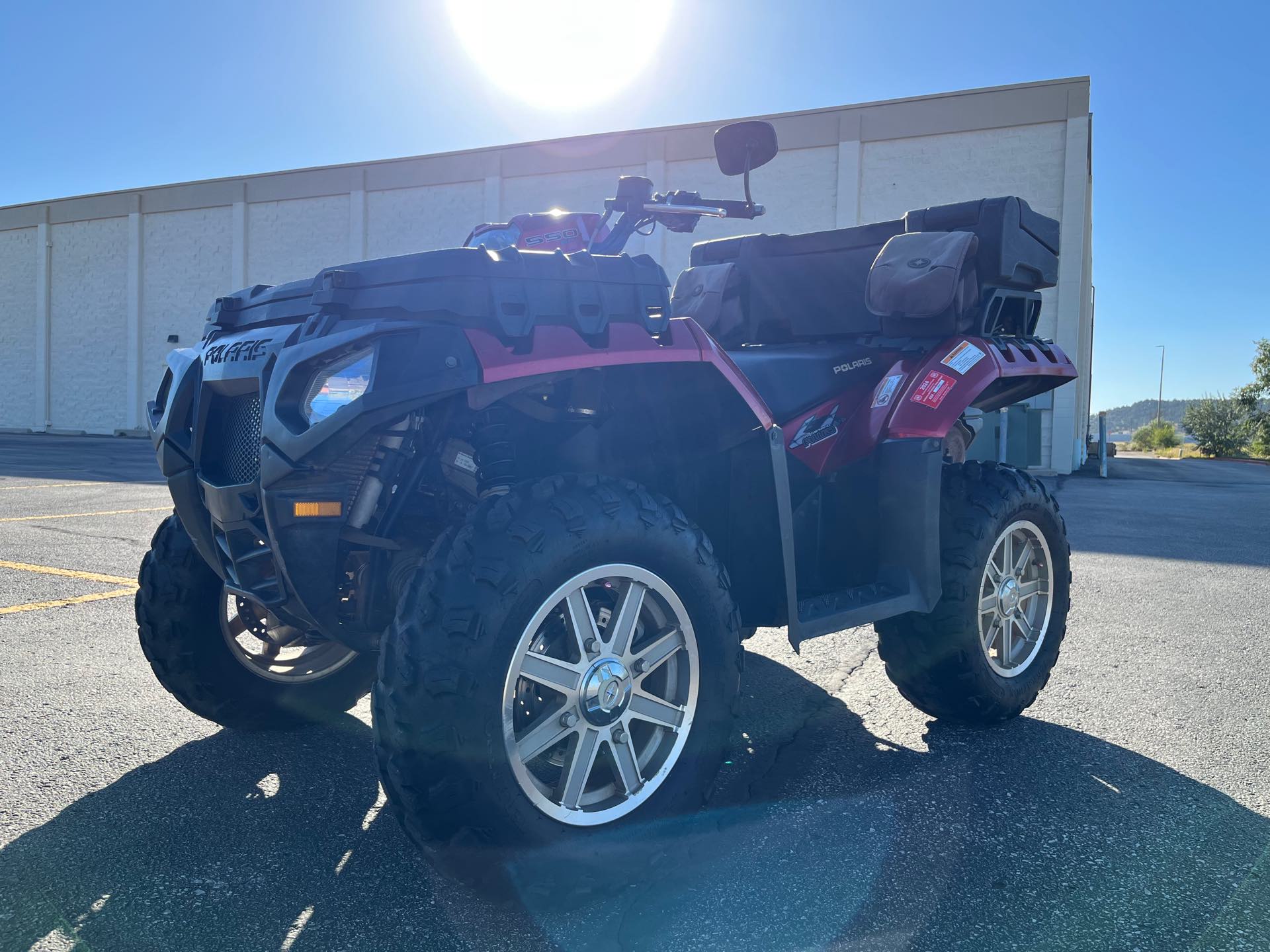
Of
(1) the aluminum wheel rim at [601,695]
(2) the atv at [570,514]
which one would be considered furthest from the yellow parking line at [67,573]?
(1) the aluminum wheel rim at [601,695]

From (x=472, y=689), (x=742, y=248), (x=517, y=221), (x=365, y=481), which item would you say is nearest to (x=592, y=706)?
(x=472, y=689)

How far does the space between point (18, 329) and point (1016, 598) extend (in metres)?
34.9

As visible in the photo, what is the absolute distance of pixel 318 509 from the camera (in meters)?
2.04

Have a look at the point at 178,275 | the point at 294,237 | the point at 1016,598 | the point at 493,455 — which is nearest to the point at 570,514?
the point at 493,455

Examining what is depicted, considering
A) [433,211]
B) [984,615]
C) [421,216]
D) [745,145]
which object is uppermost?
[433,211]

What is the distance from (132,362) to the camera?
28.4 m

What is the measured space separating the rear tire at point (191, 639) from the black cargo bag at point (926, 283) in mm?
2381

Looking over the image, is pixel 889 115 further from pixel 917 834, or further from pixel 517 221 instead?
pixel 917 834

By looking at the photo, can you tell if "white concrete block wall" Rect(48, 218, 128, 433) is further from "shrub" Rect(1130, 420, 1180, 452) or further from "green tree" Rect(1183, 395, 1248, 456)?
"shrub" Rect(1130, 420, 1180, 452)

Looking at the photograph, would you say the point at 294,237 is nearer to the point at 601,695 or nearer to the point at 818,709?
the point at 818,709

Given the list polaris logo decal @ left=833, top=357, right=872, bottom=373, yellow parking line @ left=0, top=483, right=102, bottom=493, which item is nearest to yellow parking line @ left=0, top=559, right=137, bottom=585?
polaris logo decal @ left=833, top=357, right=872, bottom=373

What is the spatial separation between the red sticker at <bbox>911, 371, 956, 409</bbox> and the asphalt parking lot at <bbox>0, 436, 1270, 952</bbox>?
3.76ft

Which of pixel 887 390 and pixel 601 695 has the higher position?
pixel 887 390

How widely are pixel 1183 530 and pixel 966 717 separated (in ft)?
25.1
